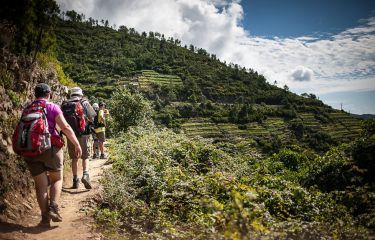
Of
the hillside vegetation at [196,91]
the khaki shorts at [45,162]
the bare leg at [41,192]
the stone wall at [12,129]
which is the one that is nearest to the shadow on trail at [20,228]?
the stone wall at [12,129]

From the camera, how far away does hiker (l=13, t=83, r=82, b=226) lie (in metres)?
4.38

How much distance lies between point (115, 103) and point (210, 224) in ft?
60.7

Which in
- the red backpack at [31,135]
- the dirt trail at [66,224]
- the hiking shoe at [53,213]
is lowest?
the dirt trail at [66,224]

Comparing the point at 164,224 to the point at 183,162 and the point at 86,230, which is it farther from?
the point at 183,162

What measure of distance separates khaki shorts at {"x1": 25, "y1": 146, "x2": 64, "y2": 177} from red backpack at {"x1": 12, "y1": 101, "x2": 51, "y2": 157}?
0.16 m

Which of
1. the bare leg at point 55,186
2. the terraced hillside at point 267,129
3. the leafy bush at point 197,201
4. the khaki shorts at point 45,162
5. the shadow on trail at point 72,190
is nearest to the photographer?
the leafy bush at point 197,201

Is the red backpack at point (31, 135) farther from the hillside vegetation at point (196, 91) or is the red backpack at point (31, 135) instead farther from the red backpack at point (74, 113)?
the hillside vegetation at point (196, 91)

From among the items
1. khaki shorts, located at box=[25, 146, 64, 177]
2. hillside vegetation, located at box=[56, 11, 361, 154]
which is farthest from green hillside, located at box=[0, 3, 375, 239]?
hillside vegetation, located at box=[56, 11, 361, 154]

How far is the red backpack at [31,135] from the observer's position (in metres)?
4.35

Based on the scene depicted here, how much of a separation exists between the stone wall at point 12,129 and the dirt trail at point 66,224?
0.21m

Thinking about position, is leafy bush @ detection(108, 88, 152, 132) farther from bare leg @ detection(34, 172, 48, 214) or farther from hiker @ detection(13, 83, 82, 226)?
bare leg @ detection(34, 172, 48, 214)

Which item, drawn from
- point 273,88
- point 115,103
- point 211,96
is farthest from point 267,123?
point 115,103

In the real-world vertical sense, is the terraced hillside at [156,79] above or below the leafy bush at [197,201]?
above

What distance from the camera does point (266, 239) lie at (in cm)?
359
